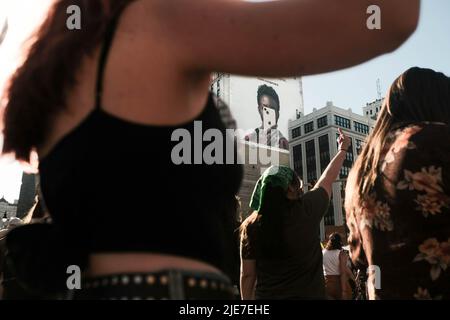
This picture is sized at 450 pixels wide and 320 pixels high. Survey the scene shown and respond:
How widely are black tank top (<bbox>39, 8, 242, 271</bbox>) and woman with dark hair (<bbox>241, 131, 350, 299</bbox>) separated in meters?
1.97

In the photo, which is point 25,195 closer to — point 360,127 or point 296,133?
point 296,133

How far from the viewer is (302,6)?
835 mm

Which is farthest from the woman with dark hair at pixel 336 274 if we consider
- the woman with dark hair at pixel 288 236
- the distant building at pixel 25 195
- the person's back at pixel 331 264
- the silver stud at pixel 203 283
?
the distant building at pixel 25 195

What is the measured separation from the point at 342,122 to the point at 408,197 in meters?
73.0

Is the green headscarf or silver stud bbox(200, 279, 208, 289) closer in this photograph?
silver stud bbox(200, 279, 208, 289)

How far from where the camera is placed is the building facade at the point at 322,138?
68250mm

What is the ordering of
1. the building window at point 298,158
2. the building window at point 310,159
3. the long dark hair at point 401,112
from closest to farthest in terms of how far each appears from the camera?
the long dark hair at point 401,112, the building window at point 310,159, the building window at point 298,158

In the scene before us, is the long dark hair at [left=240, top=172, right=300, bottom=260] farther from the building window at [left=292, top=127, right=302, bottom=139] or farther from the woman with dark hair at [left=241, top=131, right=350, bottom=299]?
the building window at [left=292, top=127, right=302, bottom=139]

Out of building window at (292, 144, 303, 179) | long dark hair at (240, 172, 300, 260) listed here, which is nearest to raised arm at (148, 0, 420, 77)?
long dark hair at (240, 172, 300, 260)

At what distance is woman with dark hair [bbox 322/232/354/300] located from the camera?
21.3ft

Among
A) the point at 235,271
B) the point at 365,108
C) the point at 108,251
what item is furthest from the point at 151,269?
the point at 365,108

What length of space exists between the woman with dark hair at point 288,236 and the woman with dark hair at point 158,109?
1.94m

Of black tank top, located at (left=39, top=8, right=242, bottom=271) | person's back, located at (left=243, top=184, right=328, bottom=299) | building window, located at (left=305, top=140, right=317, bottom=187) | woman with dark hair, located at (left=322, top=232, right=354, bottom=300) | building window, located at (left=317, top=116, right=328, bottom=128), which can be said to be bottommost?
woman with dark hair, located at (left=322, top=232, right=354, bottom=300)

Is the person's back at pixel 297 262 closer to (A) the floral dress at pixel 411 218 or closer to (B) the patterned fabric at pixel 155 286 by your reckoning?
(A) the floral dress at pixel 411 218
